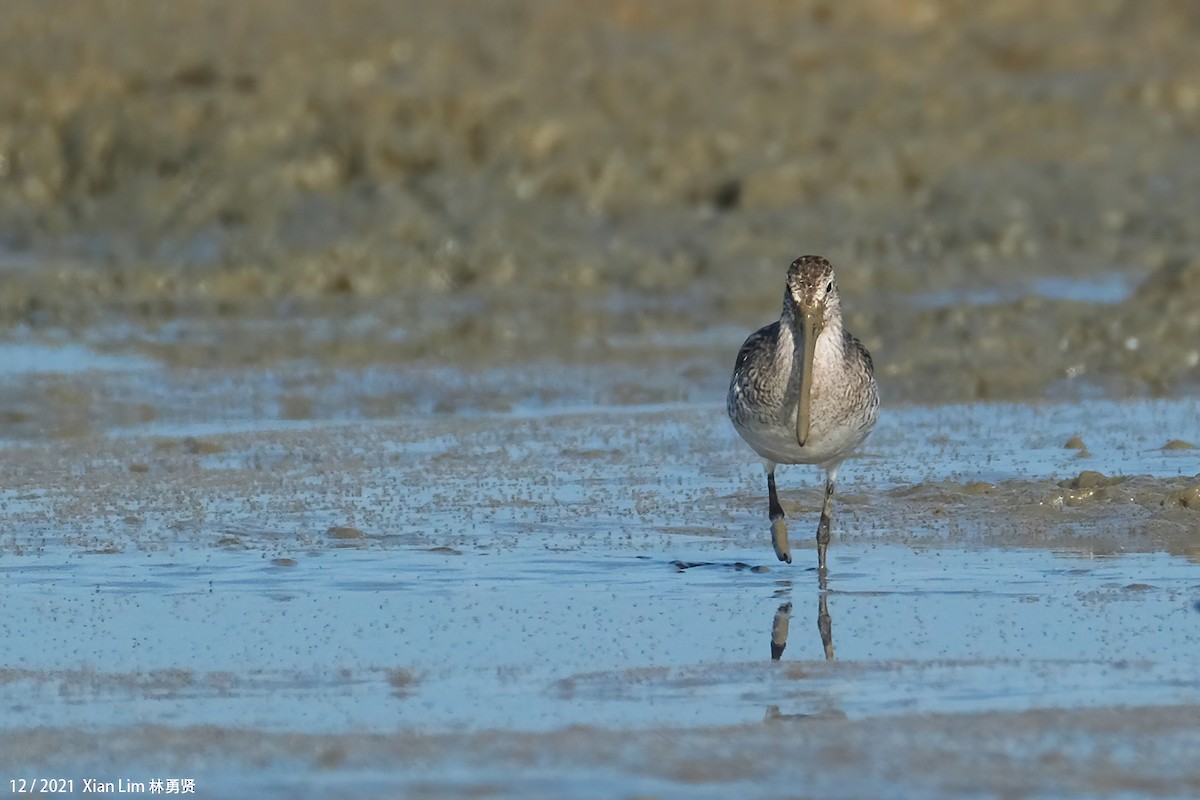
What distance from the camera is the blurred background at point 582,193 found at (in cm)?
1334

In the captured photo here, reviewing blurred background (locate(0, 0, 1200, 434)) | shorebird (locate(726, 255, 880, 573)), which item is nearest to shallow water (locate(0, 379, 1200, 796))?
shorebird (locate(726, 255, 880, 573))

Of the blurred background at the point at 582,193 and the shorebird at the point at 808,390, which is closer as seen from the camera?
the shorebird at the point at 808,390

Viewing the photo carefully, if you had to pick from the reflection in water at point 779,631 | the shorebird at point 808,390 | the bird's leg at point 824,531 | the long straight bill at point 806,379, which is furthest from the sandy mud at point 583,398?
the long straight bill at point 806,379

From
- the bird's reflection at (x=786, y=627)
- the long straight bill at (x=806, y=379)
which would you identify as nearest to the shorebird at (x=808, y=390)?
the long straight bill at (x=806, y=379)

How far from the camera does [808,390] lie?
8.50 meters

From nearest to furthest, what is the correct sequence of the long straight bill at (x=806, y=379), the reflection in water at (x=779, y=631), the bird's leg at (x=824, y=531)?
the reflection in water at (x=779, y=631) < the bird's leg at (x=824, y=531) < the long straight bill at (x=806, y=379)

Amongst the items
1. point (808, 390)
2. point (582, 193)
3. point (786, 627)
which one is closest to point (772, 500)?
point (808, 390)

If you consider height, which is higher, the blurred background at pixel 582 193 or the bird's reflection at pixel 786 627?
the blurred background at pixel 582 193

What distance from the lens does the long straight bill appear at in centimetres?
845

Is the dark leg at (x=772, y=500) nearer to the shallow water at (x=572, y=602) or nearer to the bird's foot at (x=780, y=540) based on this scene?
the bird's foot at (x=780, y=540)

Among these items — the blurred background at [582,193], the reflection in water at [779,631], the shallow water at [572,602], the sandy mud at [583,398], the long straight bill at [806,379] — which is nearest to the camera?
the shallow water at [572,602]

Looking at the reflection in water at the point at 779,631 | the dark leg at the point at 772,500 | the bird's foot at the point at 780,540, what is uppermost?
the dark leg at the point at 772,500

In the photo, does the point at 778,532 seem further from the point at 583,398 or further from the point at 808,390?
the point at 583,398

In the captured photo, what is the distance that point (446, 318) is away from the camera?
1524 cm
